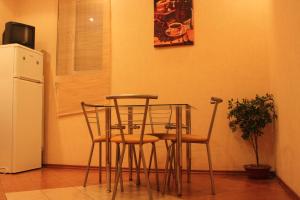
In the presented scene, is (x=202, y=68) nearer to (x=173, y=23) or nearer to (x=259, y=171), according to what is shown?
(x=173, y=23)

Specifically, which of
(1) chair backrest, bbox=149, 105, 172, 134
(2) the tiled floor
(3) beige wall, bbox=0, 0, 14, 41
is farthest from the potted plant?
(3) beige wall, bbox=0, 0, 14, 41

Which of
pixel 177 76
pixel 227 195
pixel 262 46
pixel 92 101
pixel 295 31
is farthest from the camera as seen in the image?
pixel 92 101

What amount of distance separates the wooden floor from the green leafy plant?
0.48m

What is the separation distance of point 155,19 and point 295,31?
2.28 m

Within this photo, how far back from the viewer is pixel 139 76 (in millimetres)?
4340

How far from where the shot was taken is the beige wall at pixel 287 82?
2391mm

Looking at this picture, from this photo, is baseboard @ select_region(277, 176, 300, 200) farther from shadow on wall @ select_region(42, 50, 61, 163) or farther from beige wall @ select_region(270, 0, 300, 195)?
shadow on wall @ select_region(42, 50, 61, 163)

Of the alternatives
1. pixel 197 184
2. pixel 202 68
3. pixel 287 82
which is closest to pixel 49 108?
pixel 202 68

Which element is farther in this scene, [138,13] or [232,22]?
[138,13]

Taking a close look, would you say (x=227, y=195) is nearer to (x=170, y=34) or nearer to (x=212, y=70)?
(x=212, y=70)

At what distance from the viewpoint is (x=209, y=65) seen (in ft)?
13.3

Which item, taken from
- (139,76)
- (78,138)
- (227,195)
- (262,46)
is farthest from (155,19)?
(227,195)

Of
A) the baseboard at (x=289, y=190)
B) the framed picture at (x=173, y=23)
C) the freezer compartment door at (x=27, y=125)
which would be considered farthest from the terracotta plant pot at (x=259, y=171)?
the freezer compartment door at (x=27, y=125)

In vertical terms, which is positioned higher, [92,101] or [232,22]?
[232,22]
